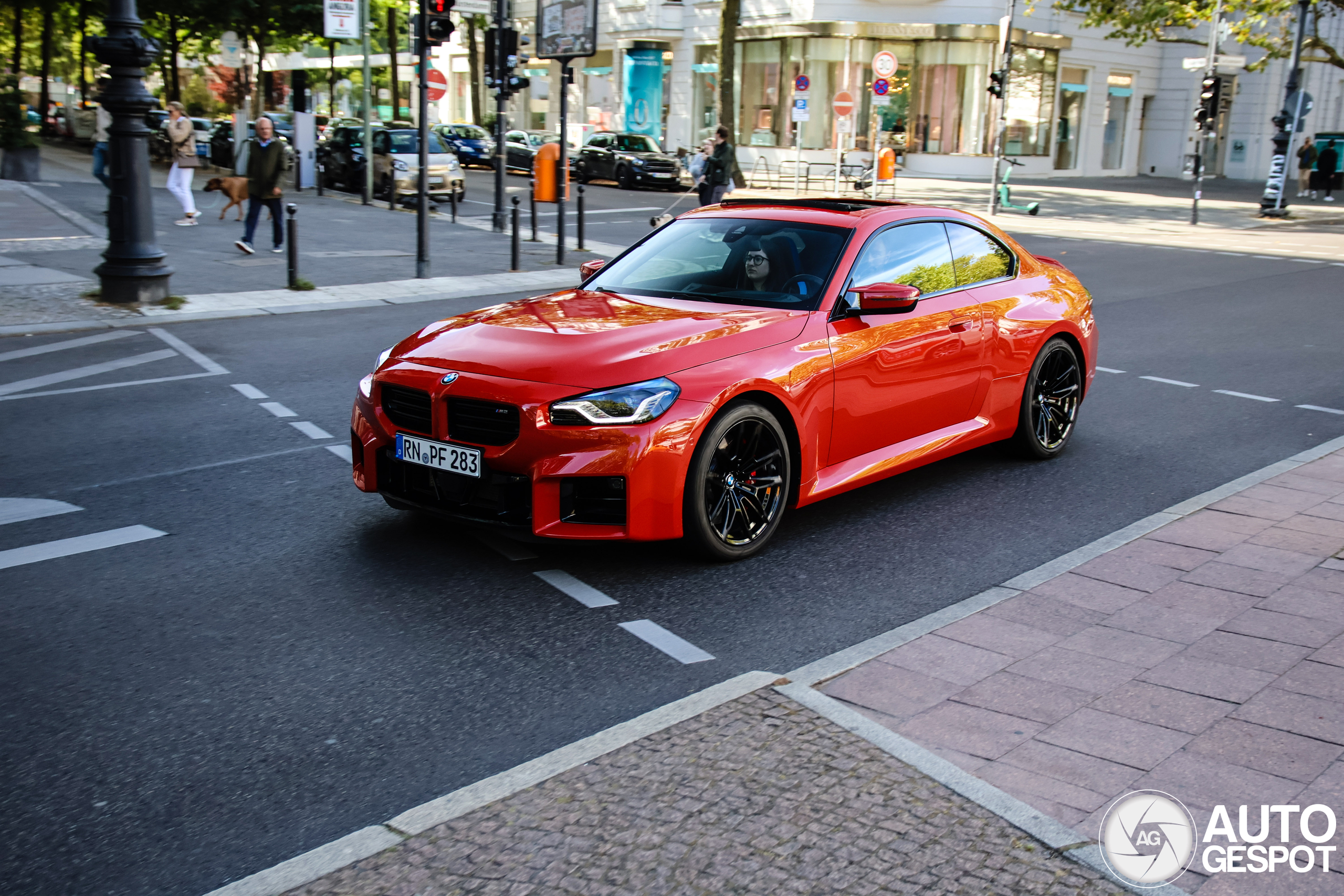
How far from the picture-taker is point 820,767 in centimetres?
359

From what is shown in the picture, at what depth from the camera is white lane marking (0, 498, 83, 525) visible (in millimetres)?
6075

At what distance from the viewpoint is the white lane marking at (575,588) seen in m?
5.09

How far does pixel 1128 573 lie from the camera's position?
5445 millimetres

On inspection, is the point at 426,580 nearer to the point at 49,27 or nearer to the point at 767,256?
the point at 767,256

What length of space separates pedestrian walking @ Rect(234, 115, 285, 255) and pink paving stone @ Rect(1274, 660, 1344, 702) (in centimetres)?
1565

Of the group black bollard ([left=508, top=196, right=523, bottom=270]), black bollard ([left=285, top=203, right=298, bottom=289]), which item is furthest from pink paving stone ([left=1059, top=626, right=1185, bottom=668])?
black bollard ([left=508, top=196, right=523, bottom=270])

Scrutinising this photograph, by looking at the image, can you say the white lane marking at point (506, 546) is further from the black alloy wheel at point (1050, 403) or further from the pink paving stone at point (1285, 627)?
the black alloy wheel at point (1050, 403)

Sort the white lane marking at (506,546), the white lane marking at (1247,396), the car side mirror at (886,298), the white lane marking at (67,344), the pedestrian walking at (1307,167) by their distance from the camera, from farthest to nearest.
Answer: the pedestrian walking at (1307,167) → the white lane marking at (67,344) → the white lane marking at (1247,396) → the car side mirror at (886,298) → the white lane marking at (506,546)

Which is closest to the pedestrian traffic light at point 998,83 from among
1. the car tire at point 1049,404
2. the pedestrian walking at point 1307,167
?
the pedestrian walking at point 1307,167

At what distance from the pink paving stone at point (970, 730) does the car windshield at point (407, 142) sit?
26688 mm

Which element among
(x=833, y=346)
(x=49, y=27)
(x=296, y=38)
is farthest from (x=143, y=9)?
(x=833, y=346)

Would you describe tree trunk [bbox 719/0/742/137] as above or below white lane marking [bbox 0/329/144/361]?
above

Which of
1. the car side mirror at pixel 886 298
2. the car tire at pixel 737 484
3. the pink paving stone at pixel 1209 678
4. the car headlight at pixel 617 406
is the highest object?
the car side mirror at pixel 886 298

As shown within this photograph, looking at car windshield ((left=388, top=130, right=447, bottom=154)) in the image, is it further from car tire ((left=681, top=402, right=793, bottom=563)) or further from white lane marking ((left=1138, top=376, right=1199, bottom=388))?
car tire ((left=681, top=402, right=793, bottom=563))
